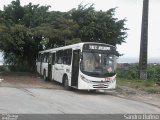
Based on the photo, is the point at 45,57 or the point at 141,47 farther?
the point at 45,57

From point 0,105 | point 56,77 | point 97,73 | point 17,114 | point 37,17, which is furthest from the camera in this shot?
point 37,17

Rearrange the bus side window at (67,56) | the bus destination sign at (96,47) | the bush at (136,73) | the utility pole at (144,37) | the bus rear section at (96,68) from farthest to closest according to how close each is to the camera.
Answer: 1. the bush at (136,73)
2. the utility pole at (144,37)
3. the bus side window at (67,56)
4. the bus destination sign at (96,47)
5. the bus rear section at (96,68)

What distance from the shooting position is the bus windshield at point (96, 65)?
885 inches

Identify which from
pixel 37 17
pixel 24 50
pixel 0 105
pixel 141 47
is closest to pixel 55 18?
pixel 37 17

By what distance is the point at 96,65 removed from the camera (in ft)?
74.0

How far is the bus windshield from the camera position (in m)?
22.5

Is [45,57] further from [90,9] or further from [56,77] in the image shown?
[90,9]

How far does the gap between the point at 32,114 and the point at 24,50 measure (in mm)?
30643

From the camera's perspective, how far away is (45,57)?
34.4 meters

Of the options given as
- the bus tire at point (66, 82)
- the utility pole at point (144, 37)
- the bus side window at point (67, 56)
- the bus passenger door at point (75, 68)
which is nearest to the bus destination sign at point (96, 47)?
the bus passenger door at point (75, 68)

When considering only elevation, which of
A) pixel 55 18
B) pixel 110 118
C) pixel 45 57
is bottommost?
pixel 110 118

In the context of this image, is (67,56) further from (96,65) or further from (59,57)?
(96,65)

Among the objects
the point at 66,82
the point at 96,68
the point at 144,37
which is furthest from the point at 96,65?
the point at 144,37

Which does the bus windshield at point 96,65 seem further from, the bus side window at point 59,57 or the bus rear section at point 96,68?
the bus side window at point 59,57
